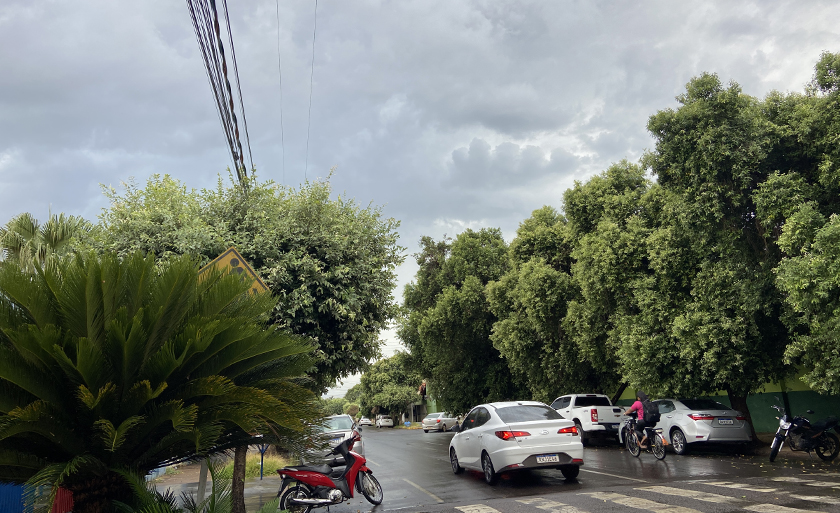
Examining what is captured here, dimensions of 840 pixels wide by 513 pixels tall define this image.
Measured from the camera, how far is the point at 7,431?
167 inches

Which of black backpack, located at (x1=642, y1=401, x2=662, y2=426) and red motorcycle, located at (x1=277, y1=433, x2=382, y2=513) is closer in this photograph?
red motorcycle, located at (x1=277, y1=433, x2=382, y2=513)

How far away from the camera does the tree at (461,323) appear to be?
94.4 ft

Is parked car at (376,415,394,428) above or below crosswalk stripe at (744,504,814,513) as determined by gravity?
below

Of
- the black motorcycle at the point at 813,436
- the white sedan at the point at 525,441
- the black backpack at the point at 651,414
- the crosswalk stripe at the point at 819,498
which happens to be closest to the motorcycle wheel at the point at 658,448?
the black backpack at the point at 651,414

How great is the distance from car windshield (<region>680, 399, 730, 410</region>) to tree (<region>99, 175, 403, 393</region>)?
894cm

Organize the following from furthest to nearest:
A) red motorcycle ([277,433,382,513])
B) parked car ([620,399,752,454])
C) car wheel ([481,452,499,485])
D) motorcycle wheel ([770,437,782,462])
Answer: parked car ([620,399,752,454]), motorcycle wheel ([770,437,782,462]), car wheel ([481,452,499,485]), red motorcycle ([277,433,382,513])

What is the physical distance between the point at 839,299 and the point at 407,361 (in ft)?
84.8

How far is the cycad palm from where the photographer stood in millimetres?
4547

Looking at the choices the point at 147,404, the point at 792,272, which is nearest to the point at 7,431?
the point at 147,404

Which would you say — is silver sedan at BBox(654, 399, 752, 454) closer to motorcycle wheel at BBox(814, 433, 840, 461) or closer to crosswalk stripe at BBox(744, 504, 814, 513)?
motorcycle wheel at BBox(814, 433, 840, 461)

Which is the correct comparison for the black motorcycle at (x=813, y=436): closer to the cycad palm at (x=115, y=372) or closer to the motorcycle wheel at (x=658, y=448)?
the motorcycle wheel at (x=658, y=448)

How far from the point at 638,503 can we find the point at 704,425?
7553mm

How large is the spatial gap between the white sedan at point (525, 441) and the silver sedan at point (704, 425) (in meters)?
5.30

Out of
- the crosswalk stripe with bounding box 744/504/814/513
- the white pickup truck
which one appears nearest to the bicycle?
the white pickup truck
